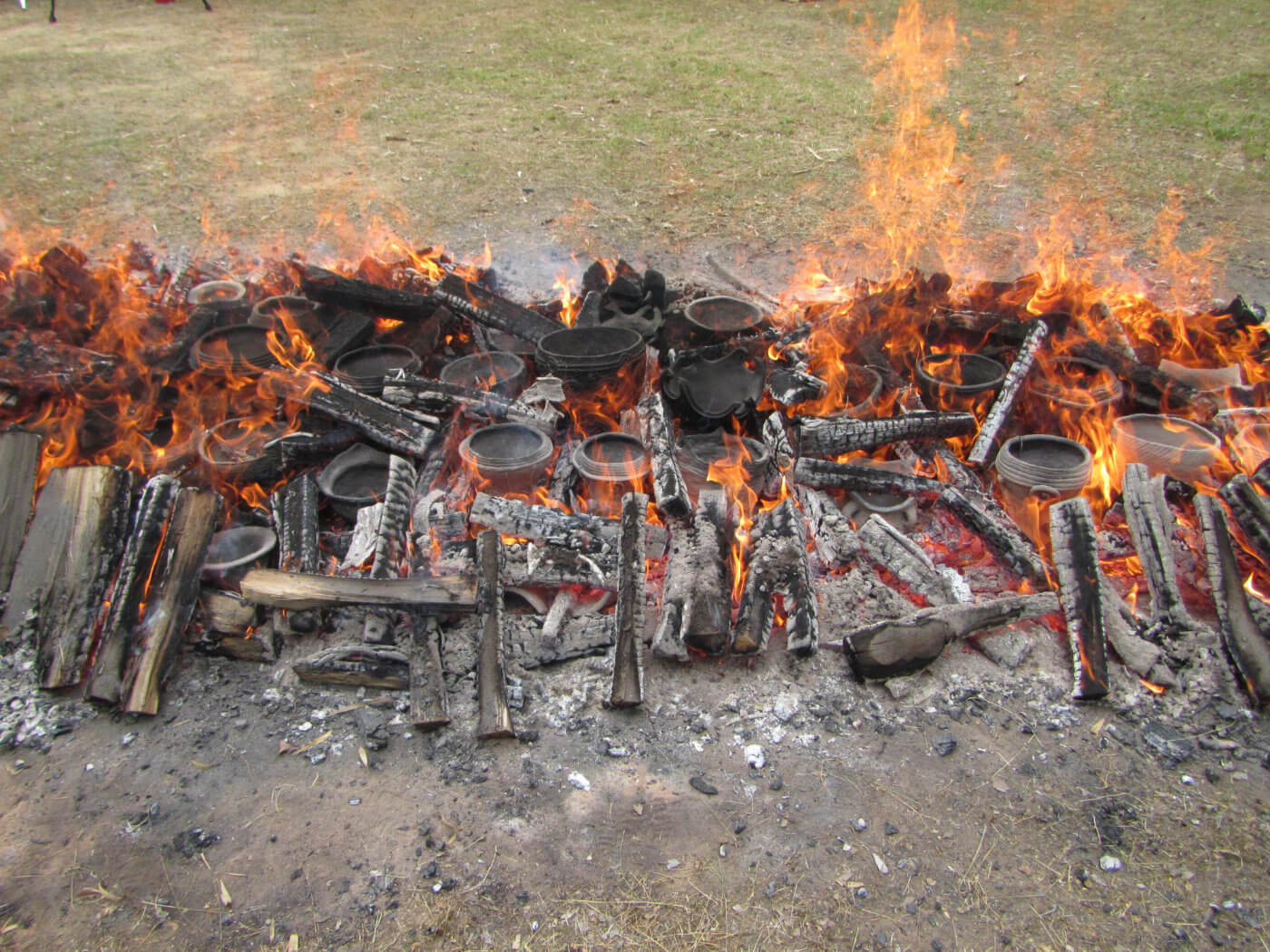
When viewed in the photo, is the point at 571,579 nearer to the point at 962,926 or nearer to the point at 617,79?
the point at 962,926

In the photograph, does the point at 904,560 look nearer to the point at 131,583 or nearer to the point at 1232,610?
the point at 1232,610

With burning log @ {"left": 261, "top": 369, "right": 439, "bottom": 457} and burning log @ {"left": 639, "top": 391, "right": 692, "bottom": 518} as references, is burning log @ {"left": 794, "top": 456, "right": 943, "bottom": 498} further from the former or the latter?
burning log @ {"left": 261, "top": 369, "right": 439, "bottom": 457}

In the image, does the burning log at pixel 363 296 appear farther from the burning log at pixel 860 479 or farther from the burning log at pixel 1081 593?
the burning log at pixel 1081 593

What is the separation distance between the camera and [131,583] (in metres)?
4.22

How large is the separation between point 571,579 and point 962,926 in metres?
2.54

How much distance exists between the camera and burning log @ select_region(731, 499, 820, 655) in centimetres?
414

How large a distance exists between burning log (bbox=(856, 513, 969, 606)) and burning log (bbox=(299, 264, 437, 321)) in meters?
4.21

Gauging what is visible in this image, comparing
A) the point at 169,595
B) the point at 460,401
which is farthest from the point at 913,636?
the point at 169,595

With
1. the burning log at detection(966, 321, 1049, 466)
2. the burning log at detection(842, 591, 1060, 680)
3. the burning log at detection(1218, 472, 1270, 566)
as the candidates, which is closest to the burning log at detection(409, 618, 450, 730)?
the burning log at detection(842, 591, 1060, 680)

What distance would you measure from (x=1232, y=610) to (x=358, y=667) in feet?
15.9

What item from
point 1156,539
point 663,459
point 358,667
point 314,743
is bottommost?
point 314,743

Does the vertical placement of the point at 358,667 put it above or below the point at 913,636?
below

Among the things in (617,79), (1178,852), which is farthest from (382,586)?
(617,79)

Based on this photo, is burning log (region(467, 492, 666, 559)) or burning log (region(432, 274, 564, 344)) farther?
burning log (region(432, 274, 564, 344))
